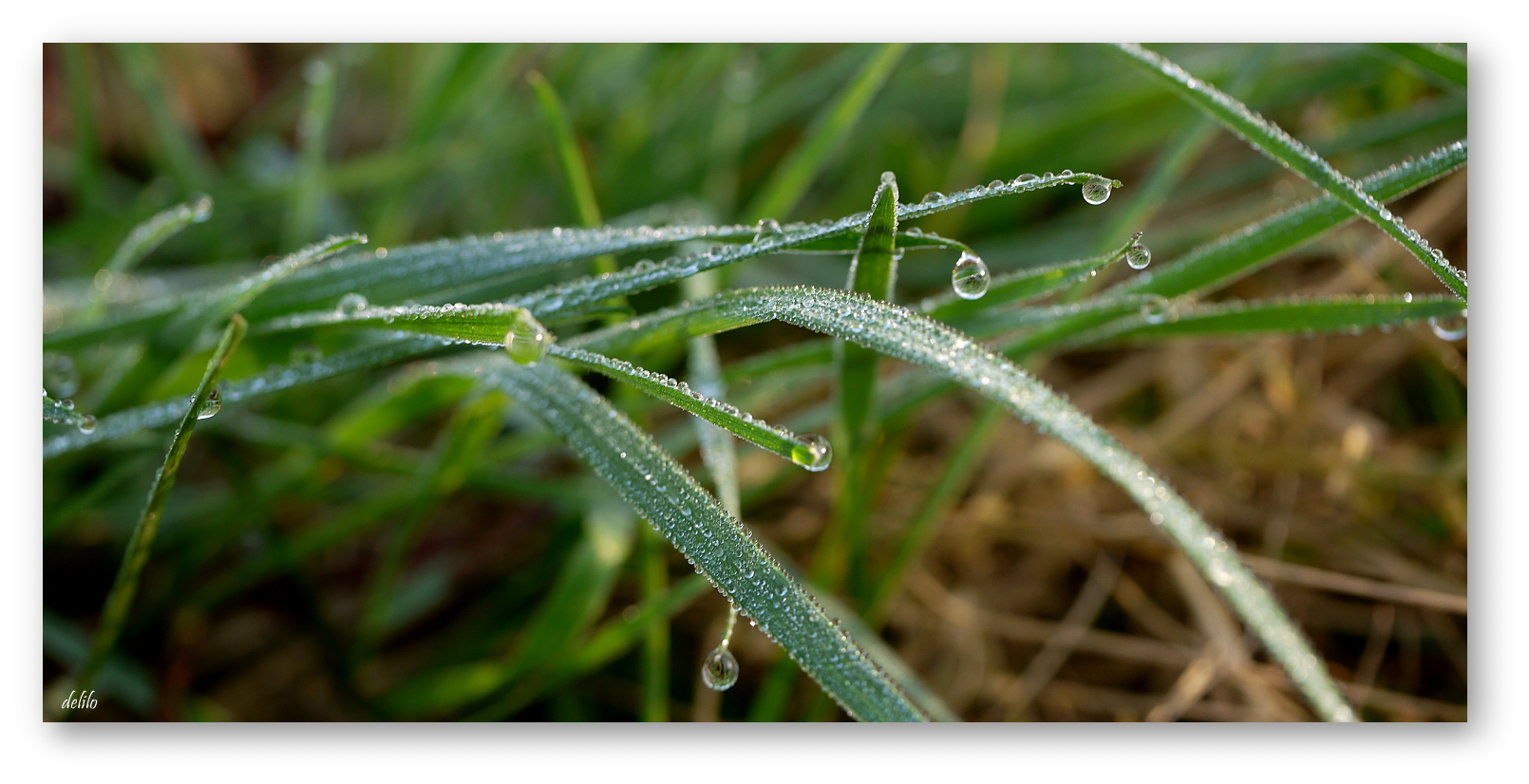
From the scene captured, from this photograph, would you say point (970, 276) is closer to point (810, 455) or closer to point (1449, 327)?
point (810, 455)

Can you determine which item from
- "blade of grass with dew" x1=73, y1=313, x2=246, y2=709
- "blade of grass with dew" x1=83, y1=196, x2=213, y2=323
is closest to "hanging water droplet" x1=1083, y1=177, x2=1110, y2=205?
"blade of grass with dew" x1=73, y1=313, x2=246, y2=709

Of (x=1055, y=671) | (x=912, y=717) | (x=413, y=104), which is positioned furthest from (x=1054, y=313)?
(x=413, y=104)

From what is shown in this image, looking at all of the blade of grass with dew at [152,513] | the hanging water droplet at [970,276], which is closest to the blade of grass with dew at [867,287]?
the hanging water droplet at [970,276]

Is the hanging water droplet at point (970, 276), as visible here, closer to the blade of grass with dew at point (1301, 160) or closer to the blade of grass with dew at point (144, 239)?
the blade of grass with dew at point (1301, 160)

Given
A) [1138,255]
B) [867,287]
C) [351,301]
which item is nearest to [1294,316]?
[1138,255]

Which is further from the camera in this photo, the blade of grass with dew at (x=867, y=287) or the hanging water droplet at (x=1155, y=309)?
the hanging water droplet at (x=1155, y=309)

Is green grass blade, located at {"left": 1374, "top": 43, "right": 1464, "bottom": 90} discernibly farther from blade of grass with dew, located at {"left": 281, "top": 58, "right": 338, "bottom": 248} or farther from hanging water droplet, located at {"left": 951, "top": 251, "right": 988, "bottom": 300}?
blade of grass with dew, located at {"left": 281, "top": 58, "right": 338, "bottom": 248}
